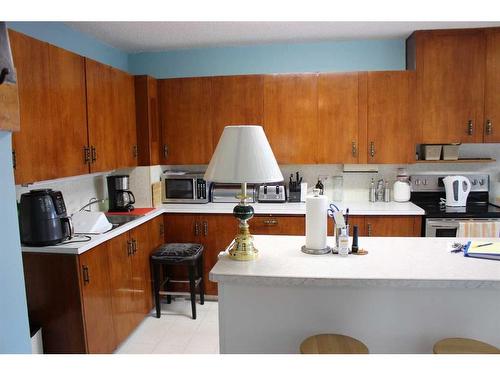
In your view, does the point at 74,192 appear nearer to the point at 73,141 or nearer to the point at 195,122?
the point at 73,141

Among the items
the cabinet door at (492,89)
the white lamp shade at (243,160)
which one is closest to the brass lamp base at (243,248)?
the white lamp shade at (243,160)

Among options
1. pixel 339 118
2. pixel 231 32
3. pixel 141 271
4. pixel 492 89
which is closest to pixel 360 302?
pixel 141 271

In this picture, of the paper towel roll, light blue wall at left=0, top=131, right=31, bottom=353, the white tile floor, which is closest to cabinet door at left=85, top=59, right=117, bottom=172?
the white tile floor

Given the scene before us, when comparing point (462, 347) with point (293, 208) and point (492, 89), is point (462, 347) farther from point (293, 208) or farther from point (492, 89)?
point (492, 89)

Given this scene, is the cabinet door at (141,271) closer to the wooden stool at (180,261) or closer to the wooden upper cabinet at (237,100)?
the wooden stool at (180,261)

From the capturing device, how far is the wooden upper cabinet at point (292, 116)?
3.72m

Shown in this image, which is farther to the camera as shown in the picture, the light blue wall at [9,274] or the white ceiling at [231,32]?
the white ceiling at [231,32]

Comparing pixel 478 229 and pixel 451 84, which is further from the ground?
pixel 451 84

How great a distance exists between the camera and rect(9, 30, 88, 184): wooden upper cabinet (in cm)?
221

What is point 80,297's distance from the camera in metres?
2.41

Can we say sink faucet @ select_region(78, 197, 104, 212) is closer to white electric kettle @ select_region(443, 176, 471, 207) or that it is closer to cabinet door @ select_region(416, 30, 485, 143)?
cabinet door @ select_region(416, 30, 485, 143)

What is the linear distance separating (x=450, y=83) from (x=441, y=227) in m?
1.30

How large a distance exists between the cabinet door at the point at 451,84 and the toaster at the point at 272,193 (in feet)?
4.64
